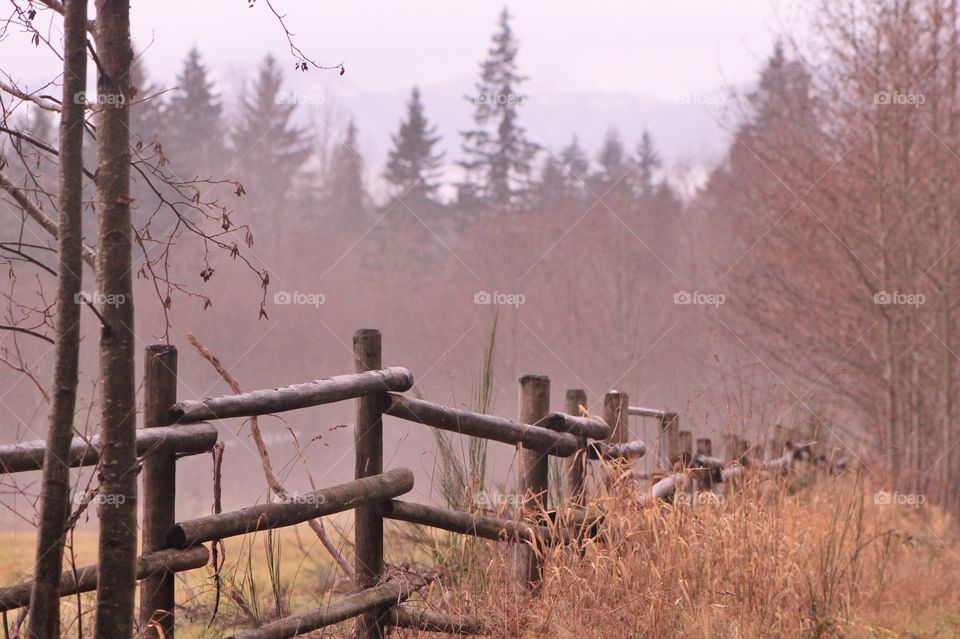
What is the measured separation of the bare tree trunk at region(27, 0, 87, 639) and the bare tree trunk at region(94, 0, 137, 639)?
0.18 feet

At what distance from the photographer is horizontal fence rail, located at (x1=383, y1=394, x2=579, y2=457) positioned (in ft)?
12.7

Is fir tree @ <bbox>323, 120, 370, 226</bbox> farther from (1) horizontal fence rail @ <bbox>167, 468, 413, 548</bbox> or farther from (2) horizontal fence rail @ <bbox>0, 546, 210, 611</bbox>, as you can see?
(2) horizontal fence rail @ <bbox>0, 546, 210, 611</bbox>

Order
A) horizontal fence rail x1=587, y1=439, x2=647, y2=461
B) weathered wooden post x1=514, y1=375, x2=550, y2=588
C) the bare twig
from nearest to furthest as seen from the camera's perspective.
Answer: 1. the bare twig
2. weathered wooden post x1=514, y1=375, x2=550, y2=588
3. horizontal fence rail x1=587, y1=439, x2=647, y2=461

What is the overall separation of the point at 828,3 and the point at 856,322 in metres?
4.07

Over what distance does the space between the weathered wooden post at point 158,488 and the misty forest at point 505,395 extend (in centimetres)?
1

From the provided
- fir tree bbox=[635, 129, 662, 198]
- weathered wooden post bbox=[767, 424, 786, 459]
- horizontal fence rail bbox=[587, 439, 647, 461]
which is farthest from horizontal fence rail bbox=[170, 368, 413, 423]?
fir tree bbox=[635, 129, 662, 198]

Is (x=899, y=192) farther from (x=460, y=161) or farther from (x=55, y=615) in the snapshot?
(x=460, y=161)

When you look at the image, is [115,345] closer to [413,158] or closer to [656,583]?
[656,583]

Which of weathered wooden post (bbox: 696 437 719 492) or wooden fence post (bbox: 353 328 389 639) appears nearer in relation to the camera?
wooden fence post (bbox: 353 328 389 639)

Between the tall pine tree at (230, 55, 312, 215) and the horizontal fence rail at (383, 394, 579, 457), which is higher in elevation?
the tall pine tree at (230, 55, 312, 215)

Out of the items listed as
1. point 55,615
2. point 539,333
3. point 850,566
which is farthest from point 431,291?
point 55,615

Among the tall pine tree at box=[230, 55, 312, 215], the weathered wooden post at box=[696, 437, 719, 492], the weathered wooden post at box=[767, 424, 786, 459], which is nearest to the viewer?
the weathered wooden post at box=[767, 424, 786, 459]

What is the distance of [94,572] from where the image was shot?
282 cm

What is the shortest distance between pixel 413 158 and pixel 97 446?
36035mm
